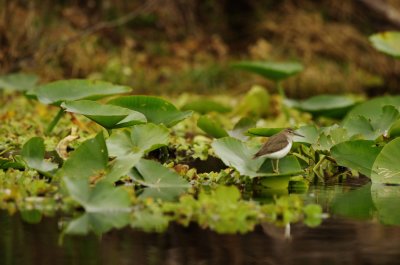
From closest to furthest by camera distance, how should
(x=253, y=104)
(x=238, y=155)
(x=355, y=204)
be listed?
(x=355, y=204)
(x=238, y=155)
(x=253, y=104)

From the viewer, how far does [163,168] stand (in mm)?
3445

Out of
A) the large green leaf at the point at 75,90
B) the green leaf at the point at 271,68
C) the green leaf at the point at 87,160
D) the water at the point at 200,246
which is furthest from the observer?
the green leaf at the point at 271,68

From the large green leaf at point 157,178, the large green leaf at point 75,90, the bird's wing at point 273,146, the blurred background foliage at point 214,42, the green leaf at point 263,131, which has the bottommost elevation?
the large green leaf at point 157,178

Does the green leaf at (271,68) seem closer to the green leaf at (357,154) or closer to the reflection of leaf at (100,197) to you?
the green leaf at (357,154)

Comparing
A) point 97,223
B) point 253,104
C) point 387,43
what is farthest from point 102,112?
point 253,104

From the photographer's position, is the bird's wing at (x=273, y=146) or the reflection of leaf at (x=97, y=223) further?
the bird's wing at (x=273, y=146)

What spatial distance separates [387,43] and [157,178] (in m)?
2.63

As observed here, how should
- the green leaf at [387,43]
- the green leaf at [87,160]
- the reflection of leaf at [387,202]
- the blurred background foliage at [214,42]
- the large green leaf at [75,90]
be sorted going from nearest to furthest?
1. the reflection of leaf at [387,202]
2. the green leaf at [87,160]
3. the large green leaf at [75,90]
4. the green leaf at [387,43]
5. the blurred background foliage at [214,42]

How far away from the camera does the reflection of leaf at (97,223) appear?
2.78 m

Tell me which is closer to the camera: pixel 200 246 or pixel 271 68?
pixel 200 246

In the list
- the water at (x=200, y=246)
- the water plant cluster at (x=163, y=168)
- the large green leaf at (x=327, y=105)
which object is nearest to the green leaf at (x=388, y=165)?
the water plant cluster at (x=163, y=168)

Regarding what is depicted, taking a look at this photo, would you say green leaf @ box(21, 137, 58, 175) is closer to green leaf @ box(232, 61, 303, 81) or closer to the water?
the water

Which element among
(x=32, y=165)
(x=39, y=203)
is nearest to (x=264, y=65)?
(x=32, y=165)

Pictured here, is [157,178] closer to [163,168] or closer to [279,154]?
[163,168]
